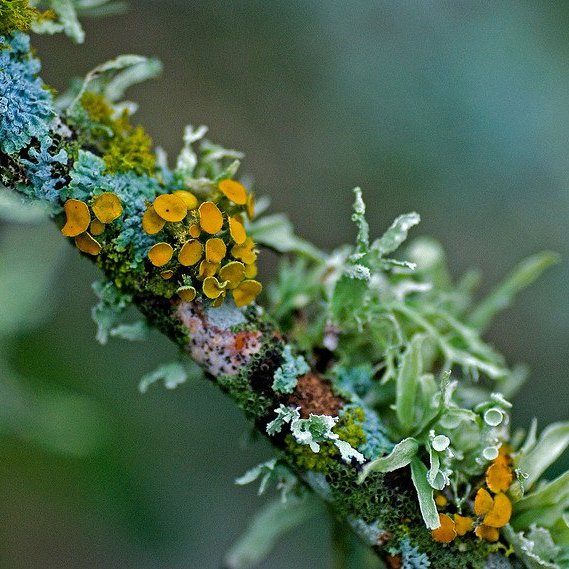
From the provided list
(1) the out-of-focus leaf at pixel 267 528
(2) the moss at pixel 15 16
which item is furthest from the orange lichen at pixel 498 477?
(2) the moss at pixel 15 16

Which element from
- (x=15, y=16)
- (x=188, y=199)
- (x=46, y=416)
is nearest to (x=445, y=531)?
(x=188, y=199)

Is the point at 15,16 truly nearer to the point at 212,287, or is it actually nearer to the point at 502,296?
the point at 212,287

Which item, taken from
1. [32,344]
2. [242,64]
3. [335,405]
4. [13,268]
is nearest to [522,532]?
[335,405]

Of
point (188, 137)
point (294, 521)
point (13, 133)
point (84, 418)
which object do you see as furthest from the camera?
point (84, 418)

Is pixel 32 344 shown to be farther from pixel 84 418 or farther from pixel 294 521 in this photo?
pixel 294 521

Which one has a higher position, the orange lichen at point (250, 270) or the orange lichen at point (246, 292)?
the orange lichen at point (250, 270)

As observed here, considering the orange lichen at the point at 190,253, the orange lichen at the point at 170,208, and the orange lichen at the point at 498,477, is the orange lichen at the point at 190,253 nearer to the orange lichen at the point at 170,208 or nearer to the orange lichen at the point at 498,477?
the orange lichen at the point at 170,208

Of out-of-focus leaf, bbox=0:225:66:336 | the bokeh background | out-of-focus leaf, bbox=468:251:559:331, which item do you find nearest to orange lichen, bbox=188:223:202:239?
out-of-focus leaf, bbox=468:251:559:331
